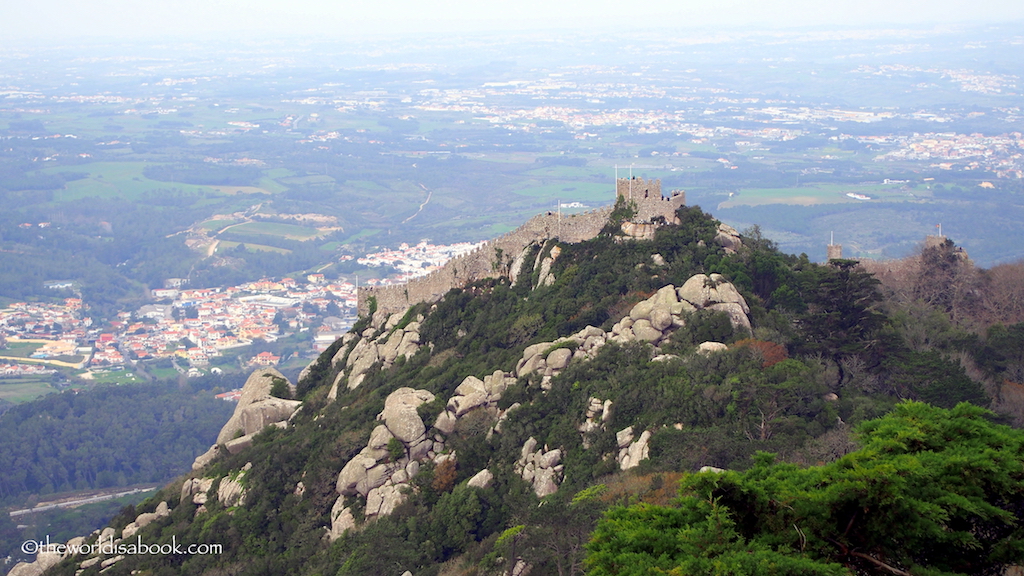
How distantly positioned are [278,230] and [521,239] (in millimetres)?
122021

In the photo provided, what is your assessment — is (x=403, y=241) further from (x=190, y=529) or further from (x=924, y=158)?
(x=190, y=529)

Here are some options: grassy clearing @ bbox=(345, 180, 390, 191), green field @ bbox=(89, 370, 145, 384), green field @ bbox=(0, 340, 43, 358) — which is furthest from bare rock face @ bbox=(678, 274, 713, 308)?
grassy clearing @ bbox=(345, 180, 390, 191)

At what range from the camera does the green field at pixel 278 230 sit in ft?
509

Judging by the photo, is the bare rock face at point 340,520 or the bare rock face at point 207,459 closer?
the bare rock face at point 340,520

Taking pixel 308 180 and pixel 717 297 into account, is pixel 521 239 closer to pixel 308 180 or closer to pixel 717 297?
pixel 717 297

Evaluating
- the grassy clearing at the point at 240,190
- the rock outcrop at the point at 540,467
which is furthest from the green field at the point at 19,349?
the rock outcrop at the point at 540,467

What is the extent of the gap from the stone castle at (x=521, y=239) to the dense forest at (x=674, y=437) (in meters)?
0.60

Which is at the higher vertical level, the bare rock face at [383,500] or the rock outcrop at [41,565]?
the bare rock face at [383,500]

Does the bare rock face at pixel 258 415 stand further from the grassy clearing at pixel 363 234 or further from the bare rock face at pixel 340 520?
the grassy clearing at pixel 363 234

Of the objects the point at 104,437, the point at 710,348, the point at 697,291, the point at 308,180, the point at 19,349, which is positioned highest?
the point at 697,291

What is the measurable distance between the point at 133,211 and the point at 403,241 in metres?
55.6

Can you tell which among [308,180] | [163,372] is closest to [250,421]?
[163,372]

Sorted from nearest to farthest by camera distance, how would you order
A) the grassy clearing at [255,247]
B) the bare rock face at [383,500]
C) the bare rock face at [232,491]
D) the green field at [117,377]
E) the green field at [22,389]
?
the bare rock face at [383,500] < the bare rock face at [232,491] < the green field at [22,389] < the green field at [117,377] < the grassy clearing at [255,247]

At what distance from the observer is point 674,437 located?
27000 mm
